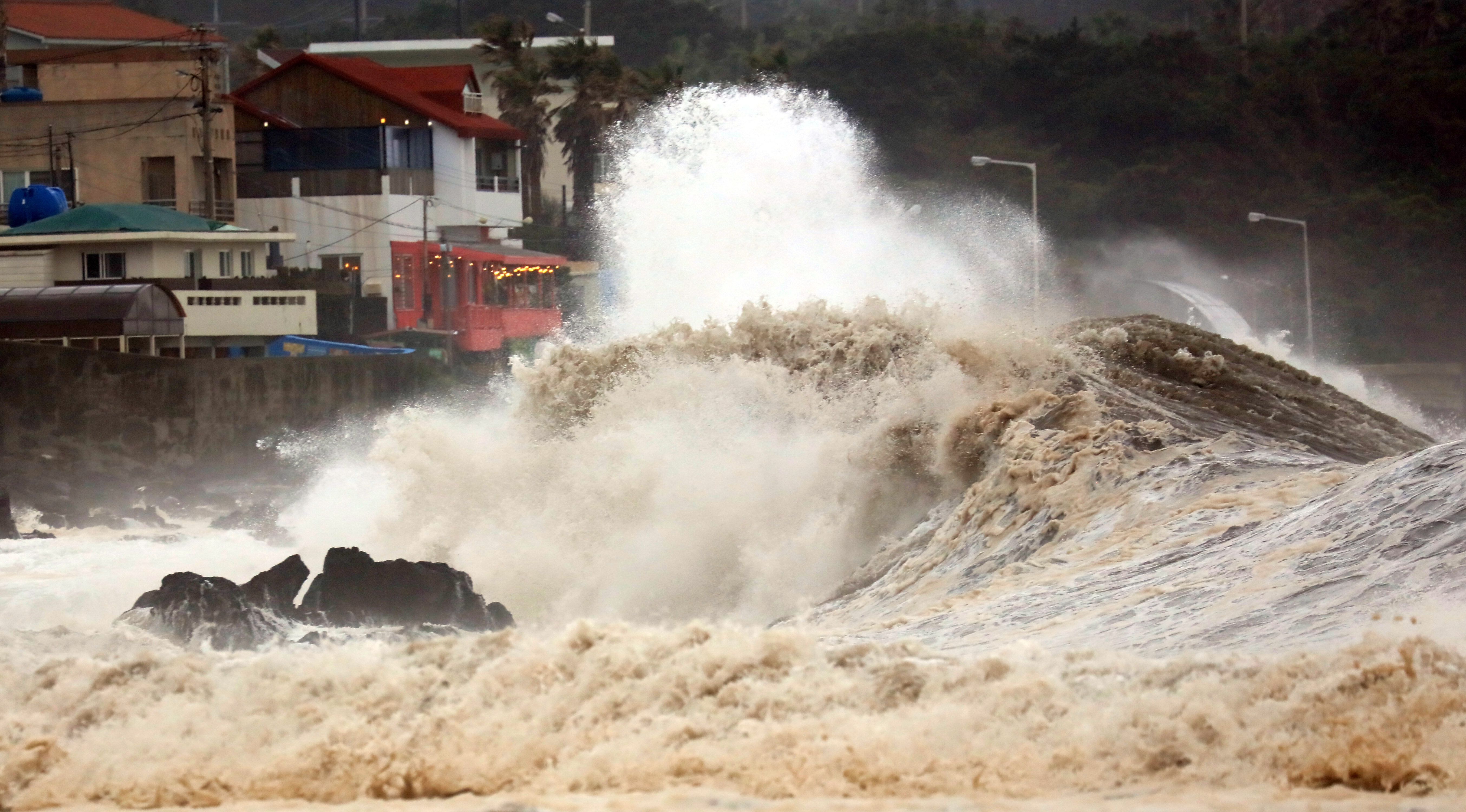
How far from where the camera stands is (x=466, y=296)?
47844mm

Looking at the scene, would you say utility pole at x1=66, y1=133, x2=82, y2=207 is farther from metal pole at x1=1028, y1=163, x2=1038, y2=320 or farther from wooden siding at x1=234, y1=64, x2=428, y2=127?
metal pole at x1=1028, y1=163, x2=1038, y2=320

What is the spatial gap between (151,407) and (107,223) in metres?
9.41

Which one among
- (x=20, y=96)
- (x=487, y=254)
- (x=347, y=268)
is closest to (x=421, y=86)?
(x=487, y=254)

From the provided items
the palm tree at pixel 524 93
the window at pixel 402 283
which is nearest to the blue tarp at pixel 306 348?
the window at pixel 402 283

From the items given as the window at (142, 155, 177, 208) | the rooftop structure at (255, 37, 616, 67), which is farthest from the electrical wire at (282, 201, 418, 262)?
the rooftop structure at (255, 37, 616, 67)

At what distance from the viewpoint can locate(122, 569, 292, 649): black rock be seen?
12.4 meters

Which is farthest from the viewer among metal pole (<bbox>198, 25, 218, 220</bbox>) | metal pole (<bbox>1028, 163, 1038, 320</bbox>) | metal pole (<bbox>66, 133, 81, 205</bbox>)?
metal pole (<bbox>66, 133, 81, 205</bbox>)

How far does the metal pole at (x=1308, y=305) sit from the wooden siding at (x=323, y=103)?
25725 mm

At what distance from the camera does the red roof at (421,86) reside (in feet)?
162

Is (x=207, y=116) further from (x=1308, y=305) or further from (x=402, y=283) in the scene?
(x=1308, y=305)

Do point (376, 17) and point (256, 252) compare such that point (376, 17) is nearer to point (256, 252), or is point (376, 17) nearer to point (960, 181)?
point (960, 181)

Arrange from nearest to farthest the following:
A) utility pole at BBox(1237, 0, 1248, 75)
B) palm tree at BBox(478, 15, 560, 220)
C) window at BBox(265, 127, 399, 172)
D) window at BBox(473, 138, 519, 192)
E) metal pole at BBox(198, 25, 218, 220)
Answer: metal pole at BBox(198, 25, 218, 220) → window at BBox(265, 127, 399, 172) → window at BBox(473, 138, 519, 192) → palm tree at BBox(478, 15, 560, 220) → utility pole at BBox(1237, 0, 1248, 75)

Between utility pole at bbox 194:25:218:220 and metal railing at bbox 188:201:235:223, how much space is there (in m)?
2.03

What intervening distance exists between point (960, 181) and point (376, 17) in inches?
4197
